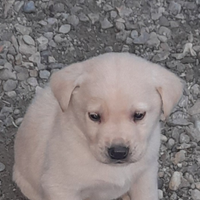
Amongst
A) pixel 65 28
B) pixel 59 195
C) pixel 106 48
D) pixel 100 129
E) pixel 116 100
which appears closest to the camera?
pixel 116 100

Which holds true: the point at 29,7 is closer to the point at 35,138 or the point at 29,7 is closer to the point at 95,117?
the point at 35,138

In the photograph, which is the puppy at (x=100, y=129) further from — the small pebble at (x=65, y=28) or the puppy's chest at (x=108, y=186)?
the small pebble at (x=65, y=28)

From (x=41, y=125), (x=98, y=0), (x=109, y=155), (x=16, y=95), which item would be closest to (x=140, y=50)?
(x=98, y=0)

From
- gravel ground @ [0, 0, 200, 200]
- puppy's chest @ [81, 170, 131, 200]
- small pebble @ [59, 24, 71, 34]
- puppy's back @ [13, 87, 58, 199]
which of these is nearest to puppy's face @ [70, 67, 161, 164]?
puppy's chest @ [81, 170, 131, 200]

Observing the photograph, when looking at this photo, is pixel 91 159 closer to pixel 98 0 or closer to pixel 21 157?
pixel 21 157

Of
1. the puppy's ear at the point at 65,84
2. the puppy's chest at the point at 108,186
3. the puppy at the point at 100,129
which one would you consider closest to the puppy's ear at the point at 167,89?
the puppy at the point at 100,129

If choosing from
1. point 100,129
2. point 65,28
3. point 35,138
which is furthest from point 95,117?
point 65,28

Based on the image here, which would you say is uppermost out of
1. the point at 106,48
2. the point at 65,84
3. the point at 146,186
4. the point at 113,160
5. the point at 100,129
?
the point at 65,84
